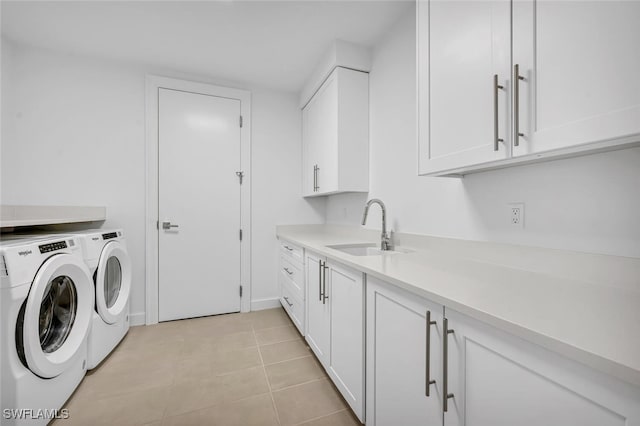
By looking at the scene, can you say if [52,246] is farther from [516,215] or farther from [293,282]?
[516,215]

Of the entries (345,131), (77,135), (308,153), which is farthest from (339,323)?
(77,135)

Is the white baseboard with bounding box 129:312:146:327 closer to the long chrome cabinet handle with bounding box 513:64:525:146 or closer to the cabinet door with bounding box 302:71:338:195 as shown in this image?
the cabinet door with bounding box 302:71:338:195

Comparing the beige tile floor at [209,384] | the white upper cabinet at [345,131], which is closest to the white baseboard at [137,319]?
the beige tile floor at [209,384]

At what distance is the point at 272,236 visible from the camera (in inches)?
116

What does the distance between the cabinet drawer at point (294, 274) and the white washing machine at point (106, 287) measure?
1.35 meters

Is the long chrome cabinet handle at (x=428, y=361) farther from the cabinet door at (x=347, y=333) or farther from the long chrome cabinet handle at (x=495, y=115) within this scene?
the long chrome cabinet handle at (x=495, y=115)

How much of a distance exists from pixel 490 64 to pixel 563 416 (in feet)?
3.43

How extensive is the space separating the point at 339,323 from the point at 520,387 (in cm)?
93

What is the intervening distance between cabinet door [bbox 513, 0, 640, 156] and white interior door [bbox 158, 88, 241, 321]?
97.9 inches

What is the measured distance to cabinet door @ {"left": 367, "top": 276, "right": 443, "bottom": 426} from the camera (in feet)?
2.73

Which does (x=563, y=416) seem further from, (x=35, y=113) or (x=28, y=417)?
(x=35, y=113)

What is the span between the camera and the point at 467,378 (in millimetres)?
728

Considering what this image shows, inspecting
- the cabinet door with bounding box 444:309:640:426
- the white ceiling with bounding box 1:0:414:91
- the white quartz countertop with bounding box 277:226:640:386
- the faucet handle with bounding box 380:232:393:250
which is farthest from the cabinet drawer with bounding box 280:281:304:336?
the white ceiling with bounding box 1:0:414:91

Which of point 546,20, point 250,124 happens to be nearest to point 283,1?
point 250,124
